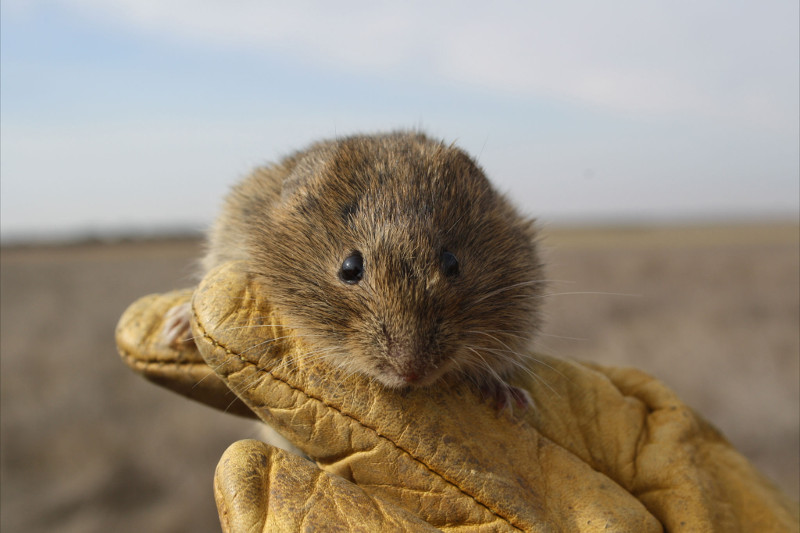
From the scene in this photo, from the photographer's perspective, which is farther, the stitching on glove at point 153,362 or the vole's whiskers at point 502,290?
the stitching on glove at point 153,362

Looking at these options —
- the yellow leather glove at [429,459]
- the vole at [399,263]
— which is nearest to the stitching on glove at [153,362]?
the yellow leather glove at [429,459]

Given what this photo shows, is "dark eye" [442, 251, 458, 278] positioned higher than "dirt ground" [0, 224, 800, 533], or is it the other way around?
"dark eye" [442, 251, 458, 278]

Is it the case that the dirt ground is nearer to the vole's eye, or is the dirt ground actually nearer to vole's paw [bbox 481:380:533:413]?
vole's paw [bbox 481:380:533:413]

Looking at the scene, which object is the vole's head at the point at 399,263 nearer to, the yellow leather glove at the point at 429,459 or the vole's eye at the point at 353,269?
the vole's eye at the point at 353,269

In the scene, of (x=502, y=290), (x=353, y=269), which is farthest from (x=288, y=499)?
(x=502, y=290)

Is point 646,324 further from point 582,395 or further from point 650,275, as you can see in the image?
point 582,395

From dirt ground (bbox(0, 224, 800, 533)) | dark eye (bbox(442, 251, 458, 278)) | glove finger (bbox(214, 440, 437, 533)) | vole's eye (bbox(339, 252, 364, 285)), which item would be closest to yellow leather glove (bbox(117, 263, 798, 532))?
glove finger (bbox(214, 440, 437, 533))
